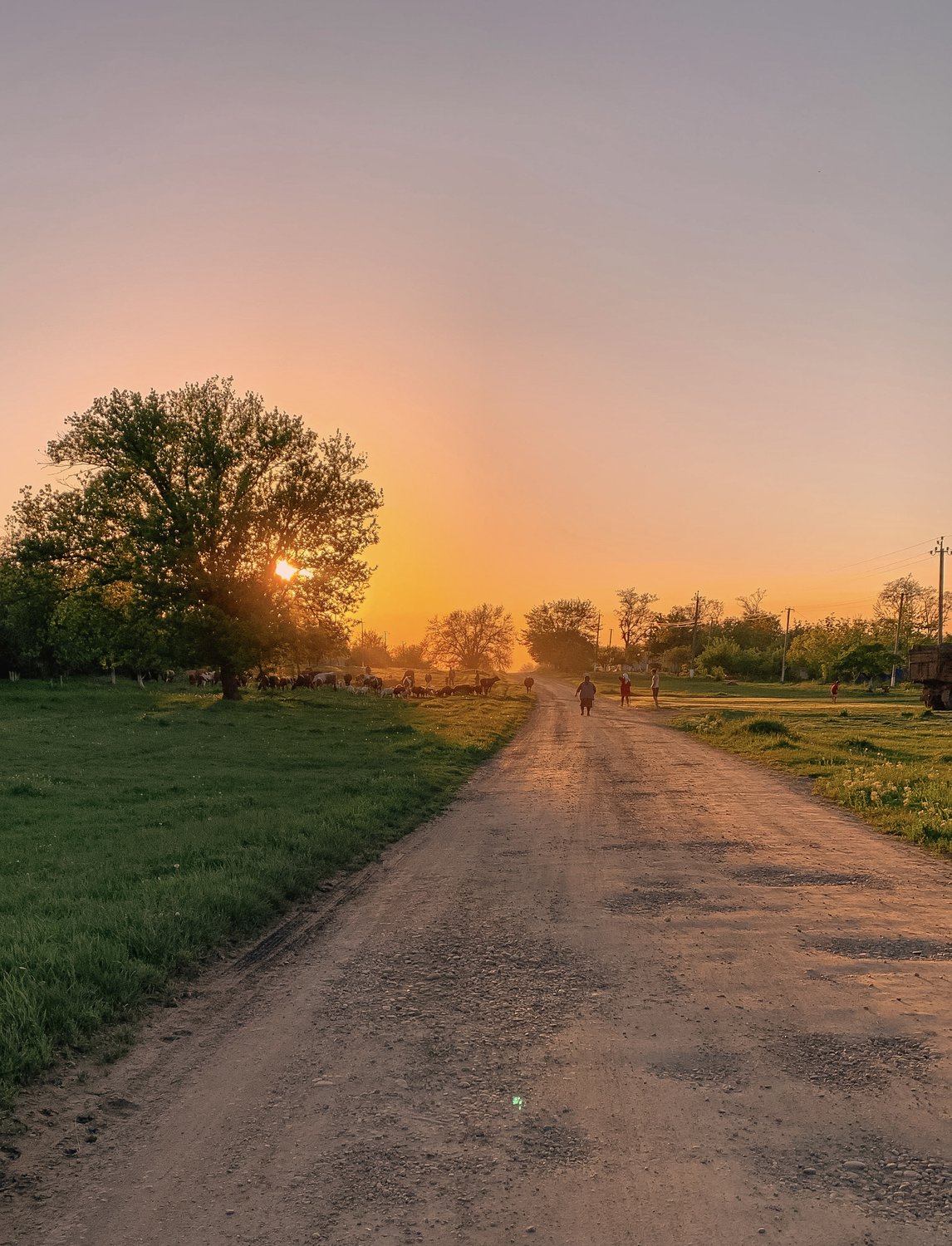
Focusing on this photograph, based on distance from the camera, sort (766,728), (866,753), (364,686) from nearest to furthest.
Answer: (866,753), (766,728), (364,686)

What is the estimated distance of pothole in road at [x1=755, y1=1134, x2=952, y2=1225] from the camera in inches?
141

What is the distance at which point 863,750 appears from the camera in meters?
23.9

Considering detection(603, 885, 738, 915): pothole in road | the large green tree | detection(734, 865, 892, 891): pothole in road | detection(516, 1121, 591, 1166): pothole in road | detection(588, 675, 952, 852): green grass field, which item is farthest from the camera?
the large green tree

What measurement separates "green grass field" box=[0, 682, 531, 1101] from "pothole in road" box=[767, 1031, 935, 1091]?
4.19 m

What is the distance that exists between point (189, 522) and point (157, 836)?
28.3 metres

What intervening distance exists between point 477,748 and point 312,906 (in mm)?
16020

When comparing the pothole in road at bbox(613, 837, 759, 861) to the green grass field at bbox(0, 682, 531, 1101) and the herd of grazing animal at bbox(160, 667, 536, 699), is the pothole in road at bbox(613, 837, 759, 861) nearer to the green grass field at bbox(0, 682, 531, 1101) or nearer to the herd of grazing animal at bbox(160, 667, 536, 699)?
the green grass field at bbox(0, 682, 531, 1101)

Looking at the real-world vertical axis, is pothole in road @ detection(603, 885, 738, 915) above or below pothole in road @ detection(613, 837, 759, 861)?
above

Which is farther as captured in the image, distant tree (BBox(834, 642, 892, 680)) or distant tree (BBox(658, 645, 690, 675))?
distant tree (BBox(658, 645, 690, 675))

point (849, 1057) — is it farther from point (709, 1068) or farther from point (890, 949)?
point (890, 949)

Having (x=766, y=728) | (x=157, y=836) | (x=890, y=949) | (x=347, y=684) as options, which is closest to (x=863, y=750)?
(x=766, y=728)

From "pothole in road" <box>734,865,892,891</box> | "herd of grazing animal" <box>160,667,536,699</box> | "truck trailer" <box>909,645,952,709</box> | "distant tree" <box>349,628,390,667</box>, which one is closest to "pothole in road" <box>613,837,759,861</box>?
"pothole in road" <box>734,865,892,891</box>

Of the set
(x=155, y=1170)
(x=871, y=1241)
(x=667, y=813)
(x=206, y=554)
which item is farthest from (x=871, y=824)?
(x=206, y=554)

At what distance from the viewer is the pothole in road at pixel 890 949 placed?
22.7 ft
